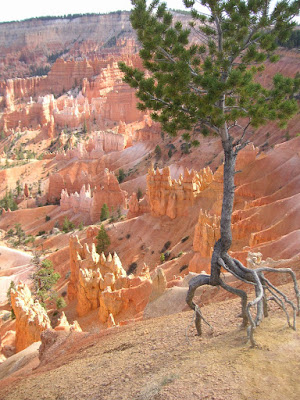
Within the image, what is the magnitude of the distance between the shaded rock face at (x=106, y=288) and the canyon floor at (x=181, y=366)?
8088 mm

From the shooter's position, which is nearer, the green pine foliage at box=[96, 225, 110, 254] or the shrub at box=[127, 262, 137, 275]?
the shrub at box=[127, 262, 137, 275]

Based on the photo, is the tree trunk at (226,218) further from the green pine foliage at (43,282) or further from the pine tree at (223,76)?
the green pine foliage at (43,282)

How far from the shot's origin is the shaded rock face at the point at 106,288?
18.4 metres

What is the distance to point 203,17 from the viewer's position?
8289mm

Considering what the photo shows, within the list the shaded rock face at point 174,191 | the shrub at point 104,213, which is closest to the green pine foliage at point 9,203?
the shrub at point 104,213

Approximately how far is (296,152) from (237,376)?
26624 mm

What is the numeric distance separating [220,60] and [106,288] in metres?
14.7

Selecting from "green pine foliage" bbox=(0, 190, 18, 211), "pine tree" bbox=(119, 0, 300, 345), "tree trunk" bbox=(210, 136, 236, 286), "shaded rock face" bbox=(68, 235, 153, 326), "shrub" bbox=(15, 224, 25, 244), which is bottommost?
"green pine foliage" bbox=(0, 190, 18, 211)

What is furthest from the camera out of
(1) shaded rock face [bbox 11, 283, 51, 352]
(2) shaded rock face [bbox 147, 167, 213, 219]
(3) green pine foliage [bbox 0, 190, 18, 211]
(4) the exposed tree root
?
(3) green pine foliage [bbox 0, 190, 18, 211]

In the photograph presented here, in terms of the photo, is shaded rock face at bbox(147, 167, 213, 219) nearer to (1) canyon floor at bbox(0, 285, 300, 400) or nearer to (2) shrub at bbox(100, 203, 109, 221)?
(2) shrub at bbox(100, 203, 109, 221)

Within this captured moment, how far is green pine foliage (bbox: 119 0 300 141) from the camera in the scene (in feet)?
24.6

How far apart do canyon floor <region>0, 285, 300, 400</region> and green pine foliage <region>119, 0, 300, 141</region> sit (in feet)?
14.5

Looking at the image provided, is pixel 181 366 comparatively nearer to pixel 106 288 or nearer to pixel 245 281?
pixel 245 281

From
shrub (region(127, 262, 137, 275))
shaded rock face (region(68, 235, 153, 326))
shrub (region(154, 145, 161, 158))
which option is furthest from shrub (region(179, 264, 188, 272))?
shrub (region(154, 145, 161, 158))
